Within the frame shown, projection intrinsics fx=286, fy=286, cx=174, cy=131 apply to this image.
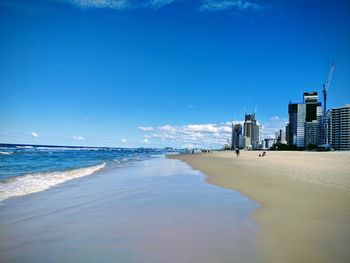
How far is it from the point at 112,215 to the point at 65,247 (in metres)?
2.65

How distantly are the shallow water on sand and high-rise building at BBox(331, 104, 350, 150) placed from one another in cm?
16063

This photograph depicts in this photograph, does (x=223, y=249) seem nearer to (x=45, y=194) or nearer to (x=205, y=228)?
(x=205, y=228)

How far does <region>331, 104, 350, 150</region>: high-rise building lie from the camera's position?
147m

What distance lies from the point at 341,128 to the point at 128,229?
6601 inches

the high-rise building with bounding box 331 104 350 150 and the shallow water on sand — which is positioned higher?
the high-rise building with bounding box 331 104 350 150

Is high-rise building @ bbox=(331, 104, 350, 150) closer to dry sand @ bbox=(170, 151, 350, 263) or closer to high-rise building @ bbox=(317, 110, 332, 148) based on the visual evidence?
high-rise building @ bbox=(317, 110, 332, 148)

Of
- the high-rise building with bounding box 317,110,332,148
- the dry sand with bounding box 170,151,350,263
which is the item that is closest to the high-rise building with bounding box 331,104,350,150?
the high-rise building with bounding box 317,110,332,148

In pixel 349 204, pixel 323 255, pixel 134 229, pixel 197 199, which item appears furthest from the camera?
pixel 197 199

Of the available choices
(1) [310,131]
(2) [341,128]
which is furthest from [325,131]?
(1) [310,131]

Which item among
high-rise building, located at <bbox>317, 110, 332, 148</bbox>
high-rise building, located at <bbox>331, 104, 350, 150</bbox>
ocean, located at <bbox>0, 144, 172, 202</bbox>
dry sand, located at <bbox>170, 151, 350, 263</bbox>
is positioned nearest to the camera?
dry sand, located at <bbox>170, 151, 350, 263</bbox>

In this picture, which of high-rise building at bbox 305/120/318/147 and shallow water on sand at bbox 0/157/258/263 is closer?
shallow water on sand at bbox 0/157/258/263

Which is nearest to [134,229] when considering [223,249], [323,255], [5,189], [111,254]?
[111,254]

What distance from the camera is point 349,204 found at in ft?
28.3

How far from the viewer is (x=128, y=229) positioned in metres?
6.49
